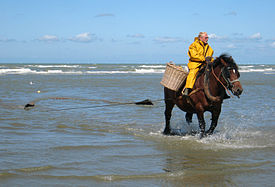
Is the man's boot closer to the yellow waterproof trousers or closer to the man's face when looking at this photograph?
the yellow waterproof trousers

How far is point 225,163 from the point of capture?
6.07m

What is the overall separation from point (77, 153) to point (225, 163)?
264cm

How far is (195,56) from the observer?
25.8 ft

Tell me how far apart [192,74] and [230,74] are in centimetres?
97

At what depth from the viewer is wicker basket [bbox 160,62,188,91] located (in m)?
8.18

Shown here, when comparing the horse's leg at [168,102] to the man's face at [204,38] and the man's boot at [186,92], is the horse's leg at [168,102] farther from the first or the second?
the man's face at [204,38]

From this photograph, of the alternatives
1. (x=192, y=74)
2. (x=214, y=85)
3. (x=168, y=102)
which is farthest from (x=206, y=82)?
(x=168, y=102)

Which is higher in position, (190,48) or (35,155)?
(190,48)

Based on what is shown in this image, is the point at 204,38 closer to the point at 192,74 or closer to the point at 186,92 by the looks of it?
the point at 192,74

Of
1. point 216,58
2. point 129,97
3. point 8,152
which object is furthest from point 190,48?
point 129,97

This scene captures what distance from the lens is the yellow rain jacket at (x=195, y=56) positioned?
25.7ft

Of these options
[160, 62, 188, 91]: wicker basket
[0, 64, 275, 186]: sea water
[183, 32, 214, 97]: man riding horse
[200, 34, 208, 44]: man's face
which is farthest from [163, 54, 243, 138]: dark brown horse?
[0, 64, 275, 186]: sea water

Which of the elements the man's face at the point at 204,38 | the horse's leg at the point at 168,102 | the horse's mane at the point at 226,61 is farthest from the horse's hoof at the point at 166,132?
the man's face at the point at 204,38

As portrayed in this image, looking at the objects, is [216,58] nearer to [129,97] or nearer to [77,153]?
[77,153]
